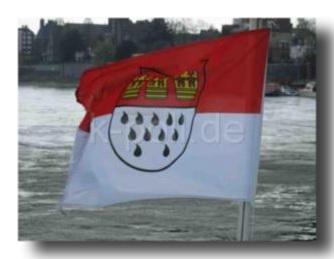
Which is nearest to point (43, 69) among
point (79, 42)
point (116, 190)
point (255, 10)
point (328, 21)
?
point (79, 42)

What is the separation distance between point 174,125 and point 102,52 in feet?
1.71

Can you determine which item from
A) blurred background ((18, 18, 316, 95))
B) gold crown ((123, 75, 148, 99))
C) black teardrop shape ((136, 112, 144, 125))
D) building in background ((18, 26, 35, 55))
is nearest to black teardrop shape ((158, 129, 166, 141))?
black teardrop shape ((136, 112, 144, 125))

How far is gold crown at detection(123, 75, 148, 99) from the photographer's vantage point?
475cm

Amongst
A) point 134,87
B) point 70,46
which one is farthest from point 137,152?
point 70,46

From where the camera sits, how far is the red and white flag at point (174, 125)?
15.5ft

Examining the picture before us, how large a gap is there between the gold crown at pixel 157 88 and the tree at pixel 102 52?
327 millimetres

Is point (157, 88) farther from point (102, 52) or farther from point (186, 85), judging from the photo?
point (102, 52)

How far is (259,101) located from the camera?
15.4 ft

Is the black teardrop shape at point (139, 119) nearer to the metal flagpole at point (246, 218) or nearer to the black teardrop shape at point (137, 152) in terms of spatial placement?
the black teardrop shape at point (137, 152)

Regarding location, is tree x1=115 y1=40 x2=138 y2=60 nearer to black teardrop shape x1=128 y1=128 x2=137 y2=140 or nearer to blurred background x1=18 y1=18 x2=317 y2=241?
blurred background x1=18 y1=18 x2=317 y2=241

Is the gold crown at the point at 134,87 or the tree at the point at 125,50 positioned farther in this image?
the tree at the point at 125,50

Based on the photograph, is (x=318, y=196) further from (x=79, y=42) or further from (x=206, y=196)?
(x=79, y=42)

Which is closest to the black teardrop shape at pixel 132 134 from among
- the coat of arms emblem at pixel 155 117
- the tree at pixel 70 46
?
the coat of arms emblem at pixel 155 117

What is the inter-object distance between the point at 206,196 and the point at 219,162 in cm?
17
